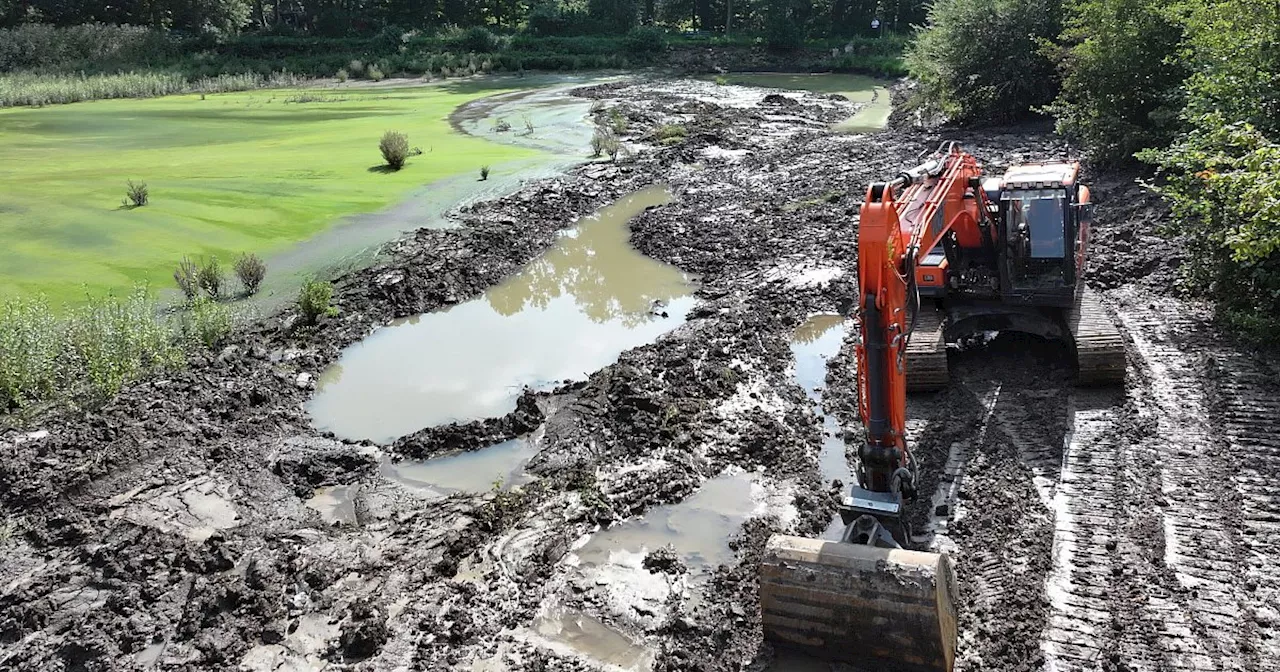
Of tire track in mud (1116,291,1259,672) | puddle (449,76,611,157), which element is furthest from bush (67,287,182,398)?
puddle (449,76,611,157)

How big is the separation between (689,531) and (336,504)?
10.9ft

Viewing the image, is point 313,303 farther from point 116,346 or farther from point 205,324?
point 116,346

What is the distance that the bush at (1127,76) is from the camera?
713 inches

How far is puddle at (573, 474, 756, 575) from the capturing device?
754cm

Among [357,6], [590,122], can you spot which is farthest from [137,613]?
[357,6]

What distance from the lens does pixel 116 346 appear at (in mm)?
10617

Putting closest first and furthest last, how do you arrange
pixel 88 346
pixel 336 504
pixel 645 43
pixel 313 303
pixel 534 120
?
pixel 336 504
pixel 88 346
pixel 313 303
pixel 534 120
pixel 645 43

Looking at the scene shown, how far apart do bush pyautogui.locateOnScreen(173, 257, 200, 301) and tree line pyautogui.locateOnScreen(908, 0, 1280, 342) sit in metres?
12.8

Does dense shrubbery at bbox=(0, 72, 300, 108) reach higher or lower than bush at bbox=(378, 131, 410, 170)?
higher

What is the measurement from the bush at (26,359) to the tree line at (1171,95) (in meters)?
11.6

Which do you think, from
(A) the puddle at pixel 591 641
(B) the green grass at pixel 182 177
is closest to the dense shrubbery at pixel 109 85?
(B) the green grass at pixel 182 177

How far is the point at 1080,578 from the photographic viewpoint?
21.7ft

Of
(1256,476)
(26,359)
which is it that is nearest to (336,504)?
(26,359)

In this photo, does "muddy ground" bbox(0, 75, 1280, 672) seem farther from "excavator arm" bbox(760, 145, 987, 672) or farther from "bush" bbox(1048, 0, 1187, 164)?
"bush" bbox(1048, 0, 1187, 164)
